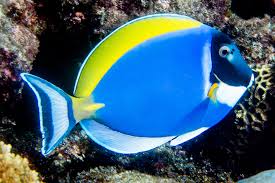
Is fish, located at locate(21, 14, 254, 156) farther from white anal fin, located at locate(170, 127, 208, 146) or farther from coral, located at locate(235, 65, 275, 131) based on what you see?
coral, located at locate(235, 65, 275, 131)

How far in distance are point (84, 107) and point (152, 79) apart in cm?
32

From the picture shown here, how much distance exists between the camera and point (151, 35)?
4.87ft

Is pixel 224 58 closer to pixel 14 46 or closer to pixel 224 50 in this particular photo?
pixel 224 50

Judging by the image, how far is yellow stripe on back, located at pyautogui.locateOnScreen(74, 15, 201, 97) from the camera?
1479 millimetres

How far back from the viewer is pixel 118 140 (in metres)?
1.59

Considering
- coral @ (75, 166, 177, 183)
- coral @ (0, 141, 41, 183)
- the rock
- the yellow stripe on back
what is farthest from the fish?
coral @ (75, 166, 177, 183)

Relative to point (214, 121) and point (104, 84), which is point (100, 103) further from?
point (214, 121)

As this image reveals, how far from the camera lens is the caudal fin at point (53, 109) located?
4.76 feet

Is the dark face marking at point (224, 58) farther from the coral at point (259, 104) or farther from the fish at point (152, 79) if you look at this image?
the coral at point (259, 104)

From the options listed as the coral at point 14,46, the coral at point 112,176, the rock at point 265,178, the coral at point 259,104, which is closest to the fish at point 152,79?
the coral at point 14,46

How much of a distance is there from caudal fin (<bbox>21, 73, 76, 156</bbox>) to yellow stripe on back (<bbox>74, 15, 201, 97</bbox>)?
10 centimetres

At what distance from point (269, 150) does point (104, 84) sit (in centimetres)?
297

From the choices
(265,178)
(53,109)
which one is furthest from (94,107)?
(265,178)

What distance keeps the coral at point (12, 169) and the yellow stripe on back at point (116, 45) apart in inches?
73.8
